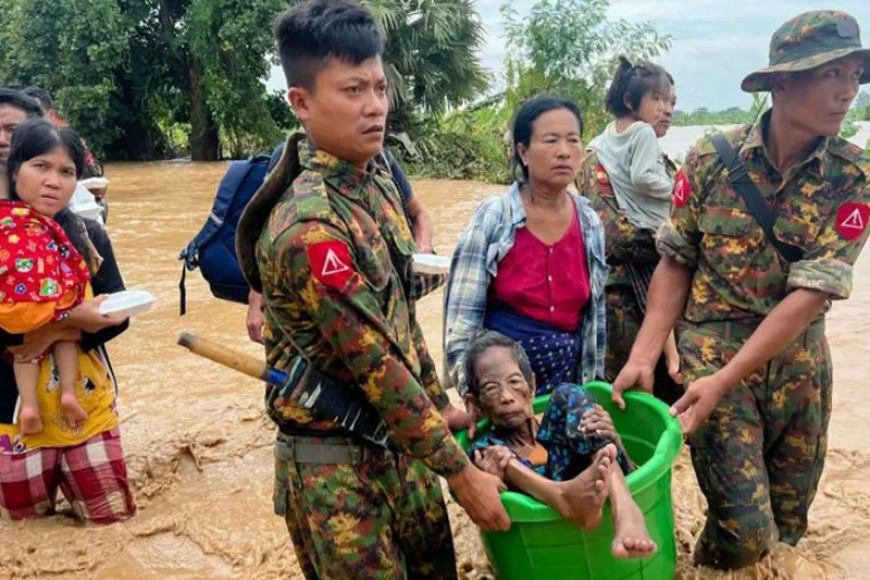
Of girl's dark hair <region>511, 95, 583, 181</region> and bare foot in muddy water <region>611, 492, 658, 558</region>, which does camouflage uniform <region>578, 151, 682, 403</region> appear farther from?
bare foot in muddy water <region>611, 492, 658, 558</region>

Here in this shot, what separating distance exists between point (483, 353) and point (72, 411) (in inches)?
72.8

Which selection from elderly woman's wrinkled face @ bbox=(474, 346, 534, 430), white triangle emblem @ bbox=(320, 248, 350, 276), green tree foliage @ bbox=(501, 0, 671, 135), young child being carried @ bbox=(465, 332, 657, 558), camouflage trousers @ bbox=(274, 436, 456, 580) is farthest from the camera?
green tree foliage @ bbox=(501, 0, 671, 135)

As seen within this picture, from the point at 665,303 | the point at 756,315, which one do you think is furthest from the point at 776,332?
the point at 665,303

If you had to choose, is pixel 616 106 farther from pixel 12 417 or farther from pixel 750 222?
pixel 12 417

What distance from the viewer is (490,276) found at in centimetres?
288

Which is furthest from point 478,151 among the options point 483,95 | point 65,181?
point 65,181

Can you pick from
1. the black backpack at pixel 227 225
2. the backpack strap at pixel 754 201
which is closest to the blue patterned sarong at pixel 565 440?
the backpack strap at pixel 754 201

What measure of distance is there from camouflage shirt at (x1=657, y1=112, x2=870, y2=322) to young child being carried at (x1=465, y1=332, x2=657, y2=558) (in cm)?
62

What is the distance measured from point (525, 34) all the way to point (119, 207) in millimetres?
7755

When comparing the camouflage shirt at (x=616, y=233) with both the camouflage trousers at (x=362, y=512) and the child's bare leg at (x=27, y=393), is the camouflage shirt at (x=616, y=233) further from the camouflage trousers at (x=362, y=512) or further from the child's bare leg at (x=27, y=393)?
the child's bare leg at (x=27, y=393)

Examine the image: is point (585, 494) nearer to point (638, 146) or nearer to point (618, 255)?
point (618, 255)

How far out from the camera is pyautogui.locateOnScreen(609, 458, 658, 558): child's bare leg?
5.98ft

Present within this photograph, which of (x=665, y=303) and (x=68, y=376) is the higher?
(x=665, y=303)

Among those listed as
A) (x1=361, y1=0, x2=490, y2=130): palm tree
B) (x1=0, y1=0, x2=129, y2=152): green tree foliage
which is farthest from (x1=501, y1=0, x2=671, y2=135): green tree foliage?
(x1=0, y1=0, x2=129, y2=152): green tree foliage
